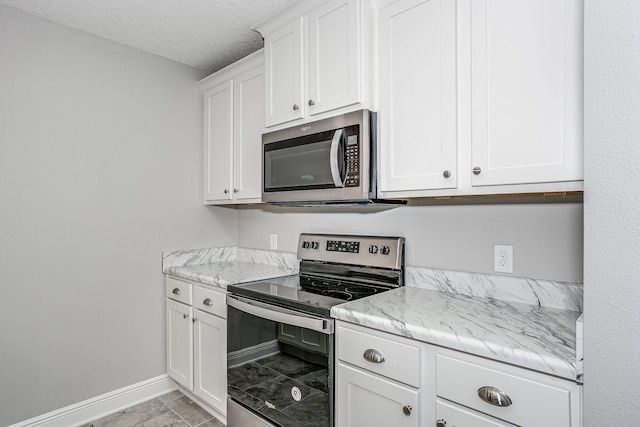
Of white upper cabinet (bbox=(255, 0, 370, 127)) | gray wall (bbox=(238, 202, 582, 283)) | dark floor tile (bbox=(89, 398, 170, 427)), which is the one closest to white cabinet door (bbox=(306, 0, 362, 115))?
white upper cabinet (bbox=(255, 0, 370, 127))

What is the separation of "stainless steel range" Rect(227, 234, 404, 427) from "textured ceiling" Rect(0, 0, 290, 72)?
1385mm

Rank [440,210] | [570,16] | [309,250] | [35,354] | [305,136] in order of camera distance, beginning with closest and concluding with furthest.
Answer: [570,16] < [440,210] < [305,136] < [35,354] < [309,250]

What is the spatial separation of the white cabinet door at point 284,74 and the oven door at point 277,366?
1.05m

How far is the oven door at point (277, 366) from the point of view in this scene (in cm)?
153

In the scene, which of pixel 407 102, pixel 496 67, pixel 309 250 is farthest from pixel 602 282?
pixel 309 250

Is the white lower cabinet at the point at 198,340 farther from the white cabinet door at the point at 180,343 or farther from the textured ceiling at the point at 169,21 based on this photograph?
the textured ceiling at the point at 169,21

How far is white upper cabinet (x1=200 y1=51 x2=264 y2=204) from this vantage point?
240 centimetres

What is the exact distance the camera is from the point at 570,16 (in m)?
1.18

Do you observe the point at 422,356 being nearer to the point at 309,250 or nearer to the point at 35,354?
the point at 309,250

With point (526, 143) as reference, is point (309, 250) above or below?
below

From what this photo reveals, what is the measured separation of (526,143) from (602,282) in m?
0.54

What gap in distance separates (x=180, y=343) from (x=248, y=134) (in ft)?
4.92

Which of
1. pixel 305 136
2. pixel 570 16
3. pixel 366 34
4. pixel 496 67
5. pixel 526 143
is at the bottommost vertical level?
pixel 526 143

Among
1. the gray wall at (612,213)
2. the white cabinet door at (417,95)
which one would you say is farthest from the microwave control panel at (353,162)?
the gray wall at (612,213)
